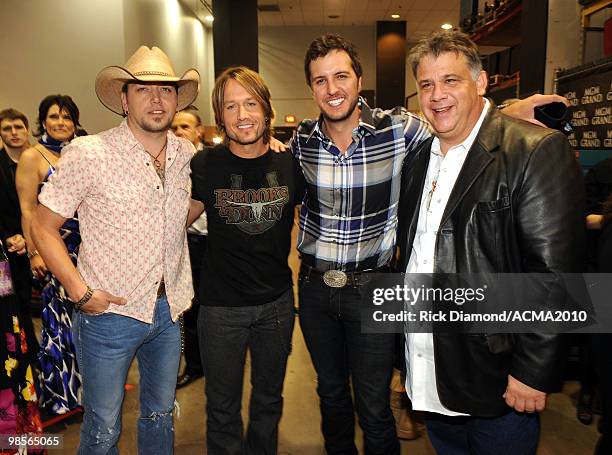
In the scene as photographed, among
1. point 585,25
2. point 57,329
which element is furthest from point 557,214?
point 585,25

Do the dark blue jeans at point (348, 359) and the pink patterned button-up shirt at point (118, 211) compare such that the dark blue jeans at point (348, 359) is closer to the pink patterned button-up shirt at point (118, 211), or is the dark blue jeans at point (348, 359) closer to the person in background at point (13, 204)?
the pink patterned button-up shirt at point (118, 211)

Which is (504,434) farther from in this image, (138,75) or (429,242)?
(138,75)

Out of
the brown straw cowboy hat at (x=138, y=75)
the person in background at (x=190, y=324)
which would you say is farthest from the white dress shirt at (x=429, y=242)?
the person in background at (x=190, y=324)

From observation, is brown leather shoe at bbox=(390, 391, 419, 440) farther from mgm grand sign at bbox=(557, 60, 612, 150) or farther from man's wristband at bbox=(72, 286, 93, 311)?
mgm grand sign at bbox=(557, 60, 612, 150)

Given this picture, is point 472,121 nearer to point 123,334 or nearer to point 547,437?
point 123,334

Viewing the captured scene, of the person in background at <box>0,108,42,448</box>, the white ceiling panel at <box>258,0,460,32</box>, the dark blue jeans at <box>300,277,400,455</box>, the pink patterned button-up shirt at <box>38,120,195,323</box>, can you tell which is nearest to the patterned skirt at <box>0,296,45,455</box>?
the person in background at <box>0,108,42,448</box>

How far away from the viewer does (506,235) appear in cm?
147

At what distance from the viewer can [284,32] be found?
49.2 ft

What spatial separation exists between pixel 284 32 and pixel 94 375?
14831 millimetres

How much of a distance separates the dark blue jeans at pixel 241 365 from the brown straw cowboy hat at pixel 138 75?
99 centimetres

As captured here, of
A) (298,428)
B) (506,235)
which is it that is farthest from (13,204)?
(506,235)

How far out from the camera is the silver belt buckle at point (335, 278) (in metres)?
2.06

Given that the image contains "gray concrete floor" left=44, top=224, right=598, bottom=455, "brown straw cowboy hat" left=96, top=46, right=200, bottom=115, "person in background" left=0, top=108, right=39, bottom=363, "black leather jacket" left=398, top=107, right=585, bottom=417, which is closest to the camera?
"black leather jacket" left=398, top=107, right=585, bottom=417

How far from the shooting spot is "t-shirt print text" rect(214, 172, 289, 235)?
200cm
